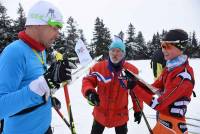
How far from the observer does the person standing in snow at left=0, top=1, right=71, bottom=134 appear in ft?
7.07

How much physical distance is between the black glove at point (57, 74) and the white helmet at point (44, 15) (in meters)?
0.39

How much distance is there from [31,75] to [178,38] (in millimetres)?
1807

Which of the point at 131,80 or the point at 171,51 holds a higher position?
the point at 171,51

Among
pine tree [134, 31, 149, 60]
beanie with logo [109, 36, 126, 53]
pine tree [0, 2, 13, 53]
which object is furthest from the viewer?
pine tree [134, 31, 149, 60]

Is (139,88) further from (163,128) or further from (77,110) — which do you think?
(77,110)

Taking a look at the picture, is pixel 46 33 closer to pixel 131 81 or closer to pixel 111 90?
pixel 131 81

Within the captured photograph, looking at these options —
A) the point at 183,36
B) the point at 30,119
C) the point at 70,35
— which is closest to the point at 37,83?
the point at 30,119

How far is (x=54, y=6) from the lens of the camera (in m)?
2.66

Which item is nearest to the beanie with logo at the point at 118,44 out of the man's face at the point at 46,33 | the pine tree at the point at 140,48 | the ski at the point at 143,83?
the ski at the point at 143,83

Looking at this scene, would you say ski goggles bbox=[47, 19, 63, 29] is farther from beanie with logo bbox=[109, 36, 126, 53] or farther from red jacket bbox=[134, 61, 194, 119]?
beanie with logo bbox=[109, 36, 126, 53]

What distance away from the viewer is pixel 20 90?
85.7 inches

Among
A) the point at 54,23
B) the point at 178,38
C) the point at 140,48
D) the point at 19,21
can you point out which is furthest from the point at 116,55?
the point at 140,48

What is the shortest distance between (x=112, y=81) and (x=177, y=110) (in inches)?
48.2

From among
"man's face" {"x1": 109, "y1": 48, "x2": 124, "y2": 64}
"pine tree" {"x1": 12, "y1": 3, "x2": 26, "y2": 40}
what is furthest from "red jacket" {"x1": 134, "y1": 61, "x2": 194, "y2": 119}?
"pine tree" {"x1": 12, "y1": 3, "x2": 26, "y2": 40}
